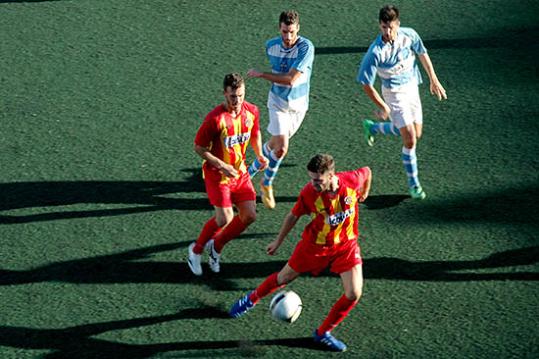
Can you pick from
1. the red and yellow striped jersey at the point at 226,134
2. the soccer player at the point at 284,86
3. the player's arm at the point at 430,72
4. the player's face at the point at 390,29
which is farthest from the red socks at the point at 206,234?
the player's arm at the point at 430,72

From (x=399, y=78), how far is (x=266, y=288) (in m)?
2.83

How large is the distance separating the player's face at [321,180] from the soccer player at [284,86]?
208cm

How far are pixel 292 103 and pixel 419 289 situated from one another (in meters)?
2.34

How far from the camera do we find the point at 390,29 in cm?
1061

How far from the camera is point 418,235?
10688mm

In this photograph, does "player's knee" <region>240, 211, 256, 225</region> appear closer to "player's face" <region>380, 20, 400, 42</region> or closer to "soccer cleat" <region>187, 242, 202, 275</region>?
"soccer cleat" <region>187, 242, 202, 275</region>

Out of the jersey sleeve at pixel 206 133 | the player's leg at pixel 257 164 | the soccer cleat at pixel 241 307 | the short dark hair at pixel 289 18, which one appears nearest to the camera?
the soccer cleat at pixel 241 307

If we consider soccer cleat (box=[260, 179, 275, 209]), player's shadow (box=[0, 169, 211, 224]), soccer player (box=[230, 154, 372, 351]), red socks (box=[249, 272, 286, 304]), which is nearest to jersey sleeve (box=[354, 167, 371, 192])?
soccer player (box=[230, 154, 372, 351])

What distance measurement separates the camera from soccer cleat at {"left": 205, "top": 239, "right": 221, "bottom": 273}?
33.3 feet

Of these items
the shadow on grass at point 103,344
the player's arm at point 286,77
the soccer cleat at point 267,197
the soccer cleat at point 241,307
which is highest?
the player's arm at point 286,77

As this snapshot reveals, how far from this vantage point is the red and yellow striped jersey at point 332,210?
9047mm

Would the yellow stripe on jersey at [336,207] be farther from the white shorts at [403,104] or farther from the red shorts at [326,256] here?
the white shorts at [403,104]

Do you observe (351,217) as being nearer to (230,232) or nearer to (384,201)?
(230,232)

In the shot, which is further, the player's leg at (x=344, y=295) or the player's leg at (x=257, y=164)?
the player's leg at (x=257, y=164)
